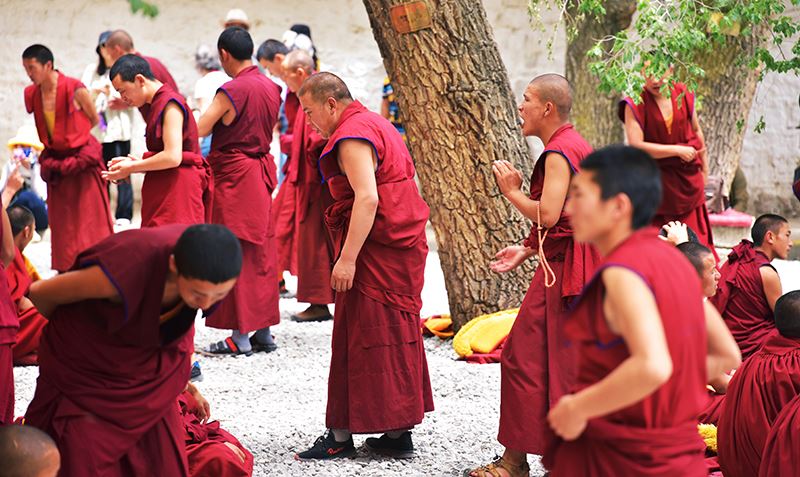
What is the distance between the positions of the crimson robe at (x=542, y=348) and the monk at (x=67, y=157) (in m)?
3.83

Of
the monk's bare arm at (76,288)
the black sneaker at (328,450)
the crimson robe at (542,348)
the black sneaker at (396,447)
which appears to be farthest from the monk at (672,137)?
the monk's bare arm at (76,288)

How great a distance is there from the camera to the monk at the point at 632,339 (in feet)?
6.98

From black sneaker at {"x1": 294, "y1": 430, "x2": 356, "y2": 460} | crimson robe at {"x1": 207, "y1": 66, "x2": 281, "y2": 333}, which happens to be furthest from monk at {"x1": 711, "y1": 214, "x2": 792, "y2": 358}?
crimson robe at {"x1": 207, "y1": 66, "x2": 281, "y2": 333}

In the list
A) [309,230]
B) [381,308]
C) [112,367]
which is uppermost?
[112,367]

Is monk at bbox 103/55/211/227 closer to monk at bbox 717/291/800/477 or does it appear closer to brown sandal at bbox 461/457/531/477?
brown sandal at bbox 461/457/531/477

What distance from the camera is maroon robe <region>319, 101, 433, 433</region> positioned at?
414 cm

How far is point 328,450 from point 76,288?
1770mm

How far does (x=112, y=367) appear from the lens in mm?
2834

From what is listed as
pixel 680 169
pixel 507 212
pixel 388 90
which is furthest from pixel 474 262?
pixel 388 90

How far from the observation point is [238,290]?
590 cm

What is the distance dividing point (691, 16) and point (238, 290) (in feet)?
9.10

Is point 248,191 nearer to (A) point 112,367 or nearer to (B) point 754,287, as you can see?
(B) point 754,287

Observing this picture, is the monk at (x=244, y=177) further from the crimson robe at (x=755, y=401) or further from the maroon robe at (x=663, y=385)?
the maroon robe at (x=663, y=385)

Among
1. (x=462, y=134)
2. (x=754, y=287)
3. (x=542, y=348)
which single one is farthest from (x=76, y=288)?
(x=462, y=134)
